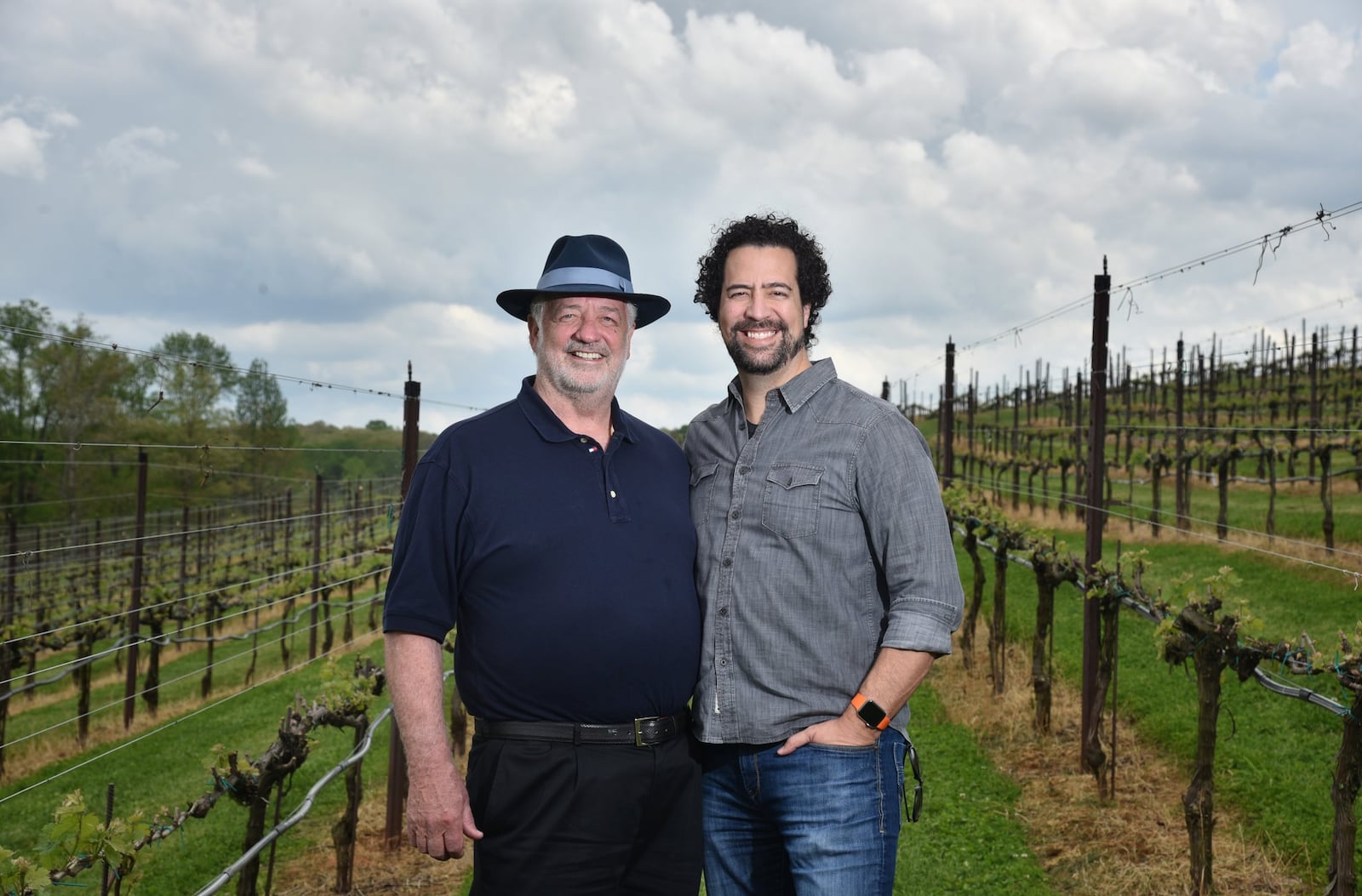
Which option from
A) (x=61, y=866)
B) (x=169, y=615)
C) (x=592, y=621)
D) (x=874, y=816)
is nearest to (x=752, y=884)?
(x=874, y=816)

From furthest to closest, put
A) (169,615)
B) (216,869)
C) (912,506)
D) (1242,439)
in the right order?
(1242,439) → (169,615) → (216,869) → (912,506)

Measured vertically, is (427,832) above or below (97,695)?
above

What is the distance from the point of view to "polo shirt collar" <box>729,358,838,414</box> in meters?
2.73

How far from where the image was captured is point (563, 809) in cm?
248

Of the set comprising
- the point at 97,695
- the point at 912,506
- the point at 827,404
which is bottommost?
the point at 97,695

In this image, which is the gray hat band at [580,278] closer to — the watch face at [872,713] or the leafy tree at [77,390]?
the watch face at [872,713]

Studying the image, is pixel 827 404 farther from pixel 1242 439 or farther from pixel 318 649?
pixel 1242 439

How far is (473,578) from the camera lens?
2.56 m

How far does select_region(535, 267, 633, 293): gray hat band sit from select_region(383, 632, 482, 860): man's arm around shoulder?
1.13 meters

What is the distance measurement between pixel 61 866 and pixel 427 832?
2.16 m

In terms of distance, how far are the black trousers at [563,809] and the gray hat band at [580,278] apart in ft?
4.38

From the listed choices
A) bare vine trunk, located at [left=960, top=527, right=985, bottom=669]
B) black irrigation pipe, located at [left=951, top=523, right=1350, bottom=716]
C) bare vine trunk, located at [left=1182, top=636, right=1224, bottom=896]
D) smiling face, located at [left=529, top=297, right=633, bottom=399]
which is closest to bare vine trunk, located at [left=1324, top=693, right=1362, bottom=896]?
black irrigation pipe, located at [left=951, top=523, right=1350, bottom=716]

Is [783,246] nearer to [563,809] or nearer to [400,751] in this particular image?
[563,809]

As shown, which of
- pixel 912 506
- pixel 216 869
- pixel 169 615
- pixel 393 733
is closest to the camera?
pixel 912 506
